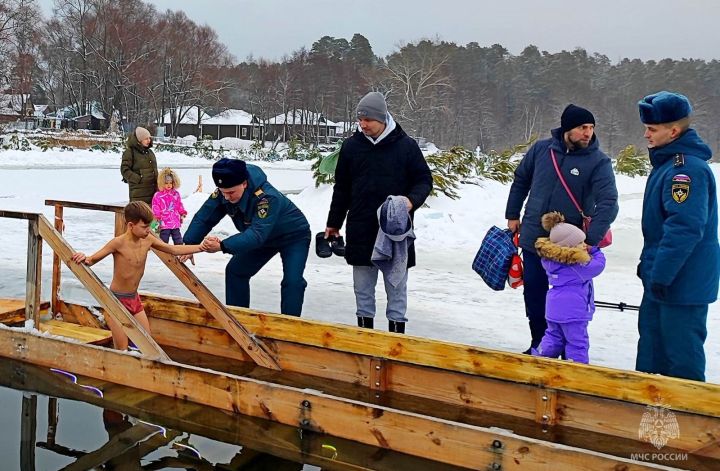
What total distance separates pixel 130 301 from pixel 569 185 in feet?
10.1

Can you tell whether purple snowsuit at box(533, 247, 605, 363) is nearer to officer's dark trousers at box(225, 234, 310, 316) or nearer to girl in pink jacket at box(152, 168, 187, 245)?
officer's dark trousers at box(225, 234, 310, 316)

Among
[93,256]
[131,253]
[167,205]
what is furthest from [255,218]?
[167,205]

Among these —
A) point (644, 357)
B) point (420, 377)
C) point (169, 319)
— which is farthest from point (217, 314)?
point (644, 357)

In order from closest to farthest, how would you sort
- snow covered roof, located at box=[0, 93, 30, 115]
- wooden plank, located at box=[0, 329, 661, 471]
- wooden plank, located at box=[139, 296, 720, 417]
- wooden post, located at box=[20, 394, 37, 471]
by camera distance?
1. wooden plank, located at box=[0, 329, 661, 471]
2. wooden post, located at box=[20, 394, 37, 471]
3. wooden plank, located at box=[139, 296, 720, 417]
4. snow covered roof, located at box=[0, 93, 30, 115]

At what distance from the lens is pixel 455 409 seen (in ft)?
14.4

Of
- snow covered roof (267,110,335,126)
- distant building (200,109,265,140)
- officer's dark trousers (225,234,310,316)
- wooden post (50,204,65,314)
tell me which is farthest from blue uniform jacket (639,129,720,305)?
distant building (200,109,265,140)

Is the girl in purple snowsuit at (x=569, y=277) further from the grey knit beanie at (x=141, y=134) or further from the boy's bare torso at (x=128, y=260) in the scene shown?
the grey knit beanie at (x=141, y=134)

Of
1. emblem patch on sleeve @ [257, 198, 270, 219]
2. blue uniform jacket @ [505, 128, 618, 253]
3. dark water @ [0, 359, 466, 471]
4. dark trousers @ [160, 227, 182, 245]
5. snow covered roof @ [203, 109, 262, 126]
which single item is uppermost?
snow covered roof @ [203, 109, 262, 126]

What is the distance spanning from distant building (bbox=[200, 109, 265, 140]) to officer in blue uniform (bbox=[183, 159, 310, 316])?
69.1 metres

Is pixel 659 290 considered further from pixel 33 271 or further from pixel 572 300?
pixel 33 271

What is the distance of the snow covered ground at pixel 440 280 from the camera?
601cm

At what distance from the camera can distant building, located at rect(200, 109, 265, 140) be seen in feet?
241

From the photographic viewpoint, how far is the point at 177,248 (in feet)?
15.8

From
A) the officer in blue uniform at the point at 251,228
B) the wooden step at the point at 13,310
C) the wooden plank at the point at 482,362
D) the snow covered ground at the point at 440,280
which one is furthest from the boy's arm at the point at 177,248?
the snow covered ground at the point at 440,280
